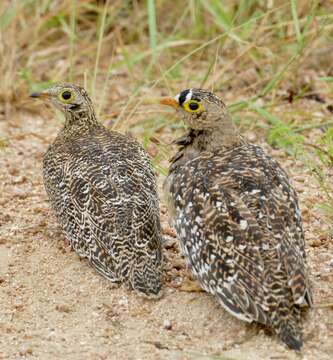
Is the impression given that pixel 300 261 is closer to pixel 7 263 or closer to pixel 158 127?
pixel 7 263

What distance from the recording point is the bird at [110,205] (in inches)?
195

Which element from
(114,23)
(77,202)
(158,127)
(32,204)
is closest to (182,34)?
(114,23)

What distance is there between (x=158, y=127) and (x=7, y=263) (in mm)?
2244

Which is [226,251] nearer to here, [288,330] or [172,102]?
[288,330]

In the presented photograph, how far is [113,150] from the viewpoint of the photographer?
215 inches

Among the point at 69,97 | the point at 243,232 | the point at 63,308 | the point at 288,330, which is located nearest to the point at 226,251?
the point at 243,232

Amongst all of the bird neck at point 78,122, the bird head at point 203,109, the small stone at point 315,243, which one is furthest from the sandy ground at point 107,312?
the bird head at point 203,109

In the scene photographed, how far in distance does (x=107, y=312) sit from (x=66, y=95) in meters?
1.89

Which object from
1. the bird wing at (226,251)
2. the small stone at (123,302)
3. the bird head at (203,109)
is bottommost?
the small stone at (123,302)

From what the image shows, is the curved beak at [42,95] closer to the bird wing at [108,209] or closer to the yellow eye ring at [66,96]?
the yellow eye ring at [66,96]

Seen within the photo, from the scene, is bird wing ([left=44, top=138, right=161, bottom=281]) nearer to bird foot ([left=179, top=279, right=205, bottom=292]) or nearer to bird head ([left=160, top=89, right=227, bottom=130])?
bird foot ([left=179, top=279, right=205, bottom=292])

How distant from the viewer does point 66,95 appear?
19.9 feet

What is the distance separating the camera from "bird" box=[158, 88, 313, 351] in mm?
4312

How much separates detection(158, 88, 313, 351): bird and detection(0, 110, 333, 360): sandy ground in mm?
164
